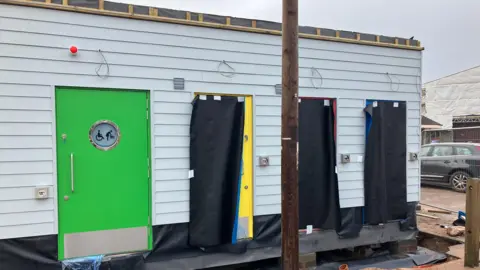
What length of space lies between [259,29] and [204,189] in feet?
7.17

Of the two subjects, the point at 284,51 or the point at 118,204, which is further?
the point at 118,204

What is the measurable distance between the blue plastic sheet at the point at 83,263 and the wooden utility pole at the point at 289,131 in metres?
2.10

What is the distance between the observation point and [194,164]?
4.59 metres

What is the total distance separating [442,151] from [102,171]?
10309 millimetres

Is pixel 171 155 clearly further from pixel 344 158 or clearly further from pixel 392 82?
pixel 392 82

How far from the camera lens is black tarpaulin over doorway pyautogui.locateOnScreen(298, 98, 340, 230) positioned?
526cm

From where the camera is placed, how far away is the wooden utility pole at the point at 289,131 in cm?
330

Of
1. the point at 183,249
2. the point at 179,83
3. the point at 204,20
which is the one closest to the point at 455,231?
the point at 183,249

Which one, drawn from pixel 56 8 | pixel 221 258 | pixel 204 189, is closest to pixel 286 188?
pixel 204 189

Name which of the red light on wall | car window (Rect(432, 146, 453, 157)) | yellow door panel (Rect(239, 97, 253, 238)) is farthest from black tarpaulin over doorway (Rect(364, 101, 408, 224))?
car window (Rect(432, 146, 453, 157))

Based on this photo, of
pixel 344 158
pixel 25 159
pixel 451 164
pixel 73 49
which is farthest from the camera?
pixel 451 164

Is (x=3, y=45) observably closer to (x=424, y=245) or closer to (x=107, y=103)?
(x=107, y=103)

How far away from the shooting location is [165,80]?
176 inches

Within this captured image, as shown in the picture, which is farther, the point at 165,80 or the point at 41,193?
the point at 165,80
